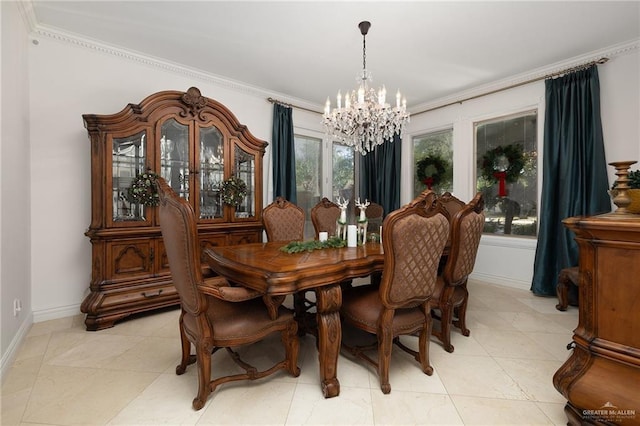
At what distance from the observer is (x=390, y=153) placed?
5.11 meters

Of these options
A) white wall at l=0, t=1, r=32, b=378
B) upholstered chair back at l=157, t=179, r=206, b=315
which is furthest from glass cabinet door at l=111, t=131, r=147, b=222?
upholstered chair back at l=157, t=179, r=206, b=315

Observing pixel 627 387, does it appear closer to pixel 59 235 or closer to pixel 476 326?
pixel 476 326

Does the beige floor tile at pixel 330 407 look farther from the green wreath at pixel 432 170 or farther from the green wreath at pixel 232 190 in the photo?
the green wreath at pixel 432 170

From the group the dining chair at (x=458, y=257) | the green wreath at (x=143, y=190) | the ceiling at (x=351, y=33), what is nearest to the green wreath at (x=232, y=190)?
the green wreath at (x=143, y=190)

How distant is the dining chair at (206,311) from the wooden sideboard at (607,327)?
1.44 meters

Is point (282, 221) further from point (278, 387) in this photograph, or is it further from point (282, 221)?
point (278, 387)

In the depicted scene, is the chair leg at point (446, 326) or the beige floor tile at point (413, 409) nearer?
the beige floor tile at point (413, 409)

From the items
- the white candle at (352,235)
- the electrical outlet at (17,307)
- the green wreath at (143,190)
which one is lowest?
the electrical outlet at (17,307)

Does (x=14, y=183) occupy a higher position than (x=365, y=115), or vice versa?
(x=365, y=115)

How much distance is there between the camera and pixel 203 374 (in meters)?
1.51

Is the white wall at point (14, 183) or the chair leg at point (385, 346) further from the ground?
the white wall at point (14, 183)

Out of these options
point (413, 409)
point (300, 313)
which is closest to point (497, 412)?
point (413, 409)

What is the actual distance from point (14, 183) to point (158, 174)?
1.00 meters

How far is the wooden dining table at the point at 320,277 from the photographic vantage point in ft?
4.83
